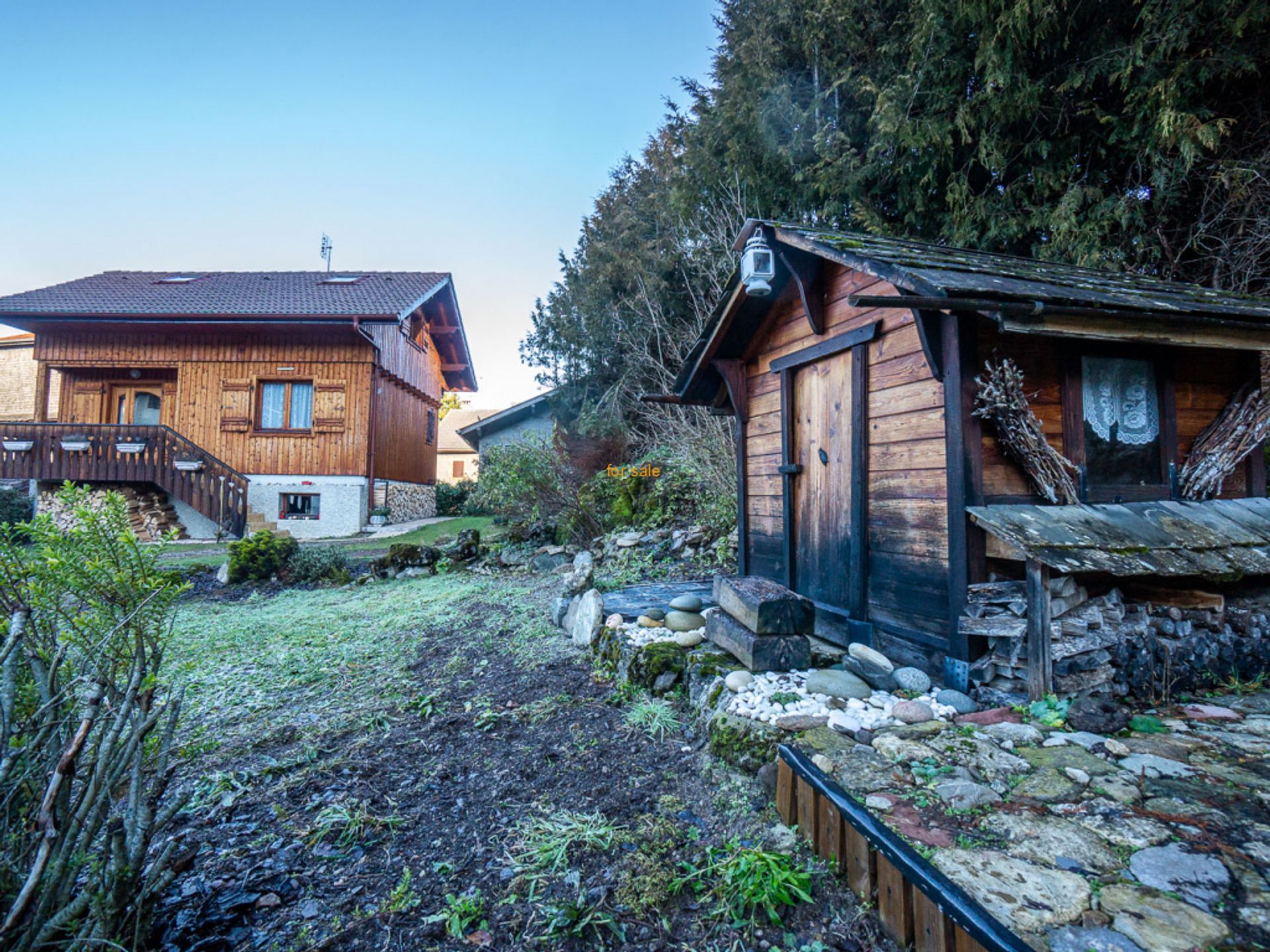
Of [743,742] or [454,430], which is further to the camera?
[454,430]

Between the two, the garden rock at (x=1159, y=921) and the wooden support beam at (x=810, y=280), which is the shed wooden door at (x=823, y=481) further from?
the garden rock at (x=1159, y=921)

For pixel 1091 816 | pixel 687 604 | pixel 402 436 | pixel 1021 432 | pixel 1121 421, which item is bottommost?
pixel 1091 816

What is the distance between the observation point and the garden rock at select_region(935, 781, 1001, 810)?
209cm

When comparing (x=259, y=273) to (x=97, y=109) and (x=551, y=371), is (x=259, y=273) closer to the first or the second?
(x=97, y=109)

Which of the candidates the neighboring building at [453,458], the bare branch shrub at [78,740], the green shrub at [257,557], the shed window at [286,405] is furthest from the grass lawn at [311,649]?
the neighboring building at [453,458]

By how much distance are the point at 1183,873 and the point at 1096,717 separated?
1.24 metres

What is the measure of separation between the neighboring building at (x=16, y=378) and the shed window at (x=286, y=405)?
14927 mm

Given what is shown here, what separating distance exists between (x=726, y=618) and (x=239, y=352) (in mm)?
15927

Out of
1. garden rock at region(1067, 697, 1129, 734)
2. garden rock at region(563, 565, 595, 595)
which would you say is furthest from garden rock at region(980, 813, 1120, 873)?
garden rock at region(563, 565, 595, 595)

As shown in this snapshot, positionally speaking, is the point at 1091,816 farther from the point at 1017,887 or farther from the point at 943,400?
the point at 943,400

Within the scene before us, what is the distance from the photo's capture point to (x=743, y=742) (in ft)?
9.44

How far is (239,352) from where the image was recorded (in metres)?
14.8

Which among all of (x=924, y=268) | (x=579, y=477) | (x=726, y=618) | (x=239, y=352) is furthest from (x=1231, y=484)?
(x=239, y=352)


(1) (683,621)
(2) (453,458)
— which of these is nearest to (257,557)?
(1) (683,621)
